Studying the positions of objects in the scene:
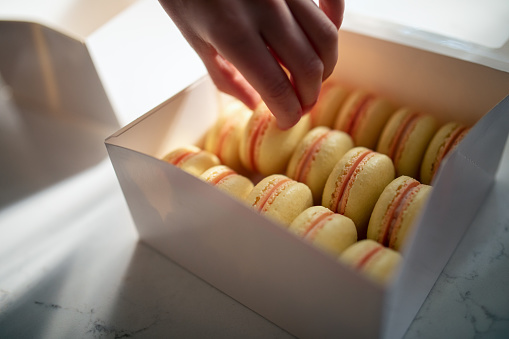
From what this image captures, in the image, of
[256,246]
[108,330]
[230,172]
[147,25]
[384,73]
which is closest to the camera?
[256,246]

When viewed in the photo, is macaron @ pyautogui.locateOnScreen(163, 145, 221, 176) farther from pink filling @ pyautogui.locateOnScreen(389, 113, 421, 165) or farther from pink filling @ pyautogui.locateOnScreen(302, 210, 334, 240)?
pink filling @ pyautogui.locateOnScreen(389, 113, 421, 165)

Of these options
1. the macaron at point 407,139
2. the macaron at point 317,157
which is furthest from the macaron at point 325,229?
the macaron at point 407,139

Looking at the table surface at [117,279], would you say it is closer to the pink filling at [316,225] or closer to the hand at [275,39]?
the pink filling at [316,225]

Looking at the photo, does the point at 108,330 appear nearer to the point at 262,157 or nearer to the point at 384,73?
the point at 262,157

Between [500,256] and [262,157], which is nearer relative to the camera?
[500,256]

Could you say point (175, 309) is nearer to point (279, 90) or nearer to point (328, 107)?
point (279, 90)

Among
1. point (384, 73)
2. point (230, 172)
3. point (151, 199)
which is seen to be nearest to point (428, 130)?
point (384, 73)
